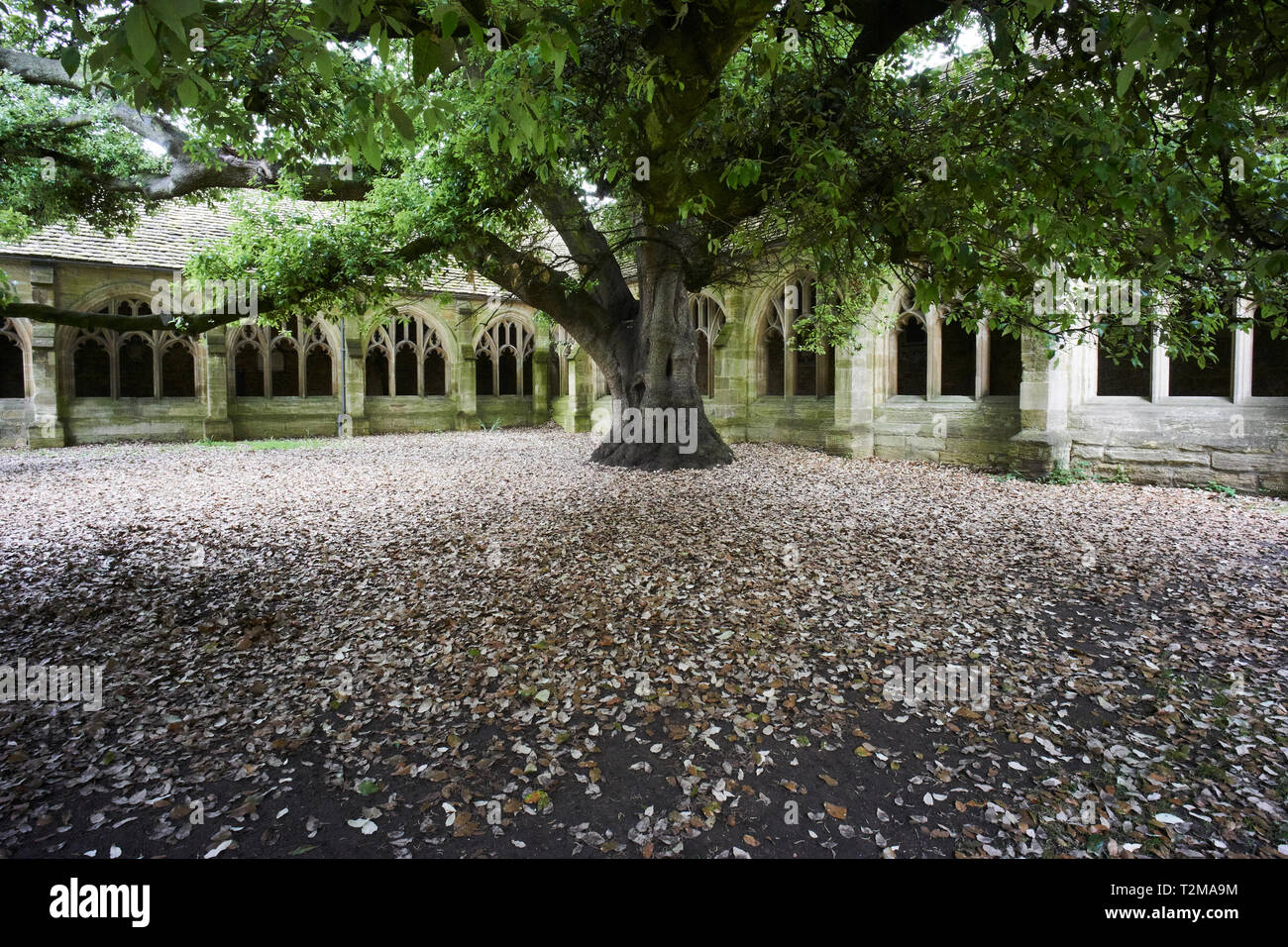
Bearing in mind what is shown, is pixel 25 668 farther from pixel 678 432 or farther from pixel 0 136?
pixel 0 136

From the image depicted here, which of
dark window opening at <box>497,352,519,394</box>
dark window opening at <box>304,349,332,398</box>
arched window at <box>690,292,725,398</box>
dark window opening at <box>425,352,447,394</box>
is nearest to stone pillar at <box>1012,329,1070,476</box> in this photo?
arched window at <box>690,292,725,398</box>

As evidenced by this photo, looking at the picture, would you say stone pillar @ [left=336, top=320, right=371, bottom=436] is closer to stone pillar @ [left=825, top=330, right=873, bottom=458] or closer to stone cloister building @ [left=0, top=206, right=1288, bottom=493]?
stone cloister building @ [left=0, top=206, right=1288, bottom=493]

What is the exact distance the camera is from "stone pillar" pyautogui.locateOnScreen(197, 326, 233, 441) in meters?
16.9

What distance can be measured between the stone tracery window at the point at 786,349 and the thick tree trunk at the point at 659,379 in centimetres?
434

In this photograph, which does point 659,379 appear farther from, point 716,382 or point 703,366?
point 703,366

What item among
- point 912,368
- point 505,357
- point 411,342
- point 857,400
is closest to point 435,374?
point 505,357

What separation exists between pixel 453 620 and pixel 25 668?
218cm

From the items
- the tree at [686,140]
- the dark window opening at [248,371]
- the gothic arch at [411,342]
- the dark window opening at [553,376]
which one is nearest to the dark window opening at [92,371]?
the dark window opening at [248,371]

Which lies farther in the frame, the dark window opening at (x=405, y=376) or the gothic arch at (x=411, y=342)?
the dark window opening at (x=405, y=376)

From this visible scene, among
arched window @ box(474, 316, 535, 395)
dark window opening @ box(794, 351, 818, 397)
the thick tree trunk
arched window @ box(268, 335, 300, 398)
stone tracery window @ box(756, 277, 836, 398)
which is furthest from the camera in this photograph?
arched window @ box(268, 335, 300, 398)

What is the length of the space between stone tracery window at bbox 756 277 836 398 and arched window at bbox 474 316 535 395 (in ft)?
29.5

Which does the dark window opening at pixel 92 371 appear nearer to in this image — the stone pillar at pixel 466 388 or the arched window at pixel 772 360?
the stone pillar at pixel 466 388

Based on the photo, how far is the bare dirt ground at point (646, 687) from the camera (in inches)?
92.9
